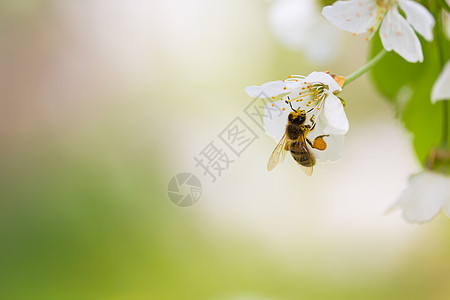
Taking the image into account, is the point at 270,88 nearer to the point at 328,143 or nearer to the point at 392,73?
the point at 328,143

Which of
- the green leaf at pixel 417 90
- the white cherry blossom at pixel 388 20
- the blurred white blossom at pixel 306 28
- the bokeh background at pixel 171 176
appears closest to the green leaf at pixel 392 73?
the green leaf at pixel 417 90

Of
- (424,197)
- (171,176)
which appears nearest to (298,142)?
(424,197)

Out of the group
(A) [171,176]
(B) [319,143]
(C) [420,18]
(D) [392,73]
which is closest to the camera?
(C) [420,18]

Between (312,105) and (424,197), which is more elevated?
(312,105)

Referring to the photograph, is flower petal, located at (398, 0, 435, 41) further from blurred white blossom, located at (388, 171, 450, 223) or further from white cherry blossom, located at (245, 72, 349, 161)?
blurred white blossom, located at (388, 171, 450, 223)

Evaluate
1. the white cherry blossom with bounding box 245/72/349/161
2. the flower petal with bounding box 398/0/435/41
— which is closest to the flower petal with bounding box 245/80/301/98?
the white cherry blossom with bounding box 245/72/349/161

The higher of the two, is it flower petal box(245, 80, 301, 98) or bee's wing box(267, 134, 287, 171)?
bee's wing box(267, 134, 287, 171)

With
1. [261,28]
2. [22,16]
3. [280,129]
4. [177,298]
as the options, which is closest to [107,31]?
[22,16]
